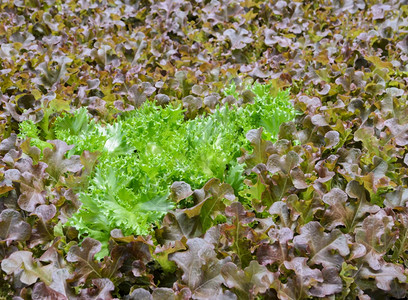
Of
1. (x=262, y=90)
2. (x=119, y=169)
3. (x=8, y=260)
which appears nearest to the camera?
(x=8, y=260)

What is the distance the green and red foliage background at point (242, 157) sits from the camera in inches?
84.5

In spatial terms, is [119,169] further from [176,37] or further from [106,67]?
[176,37]

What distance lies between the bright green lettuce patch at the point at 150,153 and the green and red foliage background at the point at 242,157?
0.32 feet

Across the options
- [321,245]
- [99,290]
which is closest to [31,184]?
[99,290]

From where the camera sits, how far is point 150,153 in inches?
104

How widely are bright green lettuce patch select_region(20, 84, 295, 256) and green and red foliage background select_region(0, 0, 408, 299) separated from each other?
0.10 m

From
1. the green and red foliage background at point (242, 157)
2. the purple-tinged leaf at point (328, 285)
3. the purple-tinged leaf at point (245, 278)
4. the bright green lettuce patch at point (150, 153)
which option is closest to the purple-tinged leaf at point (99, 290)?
the green and red foliage background at point (242, 157)

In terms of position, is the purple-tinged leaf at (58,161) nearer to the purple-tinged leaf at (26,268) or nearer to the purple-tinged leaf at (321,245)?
the purple-tinged leaf at (26,268)

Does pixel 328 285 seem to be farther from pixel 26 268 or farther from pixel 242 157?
pixel 26 268

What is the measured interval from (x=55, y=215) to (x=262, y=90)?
5.22ft

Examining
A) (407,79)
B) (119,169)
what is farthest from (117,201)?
(407,79)

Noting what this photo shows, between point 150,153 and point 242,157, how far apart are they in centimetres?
52

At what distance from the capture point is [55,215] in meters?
2.46

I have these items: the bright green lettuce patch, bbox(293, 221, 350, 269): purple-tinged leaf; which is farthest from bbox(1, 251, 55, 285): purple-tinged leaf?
bbox(293, 221, 350, 269): purple-tinged leaf
